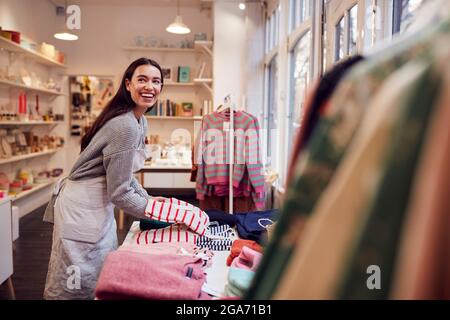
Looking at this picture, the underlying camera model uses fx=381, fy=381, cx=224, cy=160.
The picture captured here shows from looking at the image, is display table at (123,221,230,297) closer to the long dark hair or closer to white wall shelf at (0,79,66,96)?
the long dark hair

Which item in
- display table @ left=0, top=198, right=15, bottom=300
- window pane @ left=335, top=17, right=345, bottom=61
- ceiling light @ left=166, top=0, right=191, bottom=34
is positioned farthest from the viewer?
ceiling light @ left=166, top=0, right=191, bottom=34

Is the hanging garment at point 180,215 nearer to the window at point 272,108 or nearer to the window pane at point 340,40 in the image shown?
the window pane at point 340,40

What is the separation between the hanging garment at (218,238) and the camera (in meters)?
1.41

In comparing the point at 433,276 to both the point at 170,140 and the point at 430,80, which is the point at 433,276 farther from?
the point at 170,140

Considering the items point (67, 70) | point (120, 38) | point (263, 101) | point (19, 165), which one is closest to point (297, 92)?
point (263, 101)

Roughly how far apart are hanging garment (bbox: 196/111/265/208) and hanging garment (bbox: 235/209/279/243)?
65 cm

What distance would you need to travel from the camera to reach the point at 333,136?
1.06ft

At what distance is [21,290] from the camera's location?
7.70ft

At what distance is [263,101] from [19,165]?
2.71 meters

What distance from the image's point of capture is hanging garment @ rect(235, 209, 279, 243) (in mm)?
1475

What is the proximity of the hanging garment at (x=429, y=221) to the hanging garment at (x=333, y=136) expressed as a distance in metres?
0.05

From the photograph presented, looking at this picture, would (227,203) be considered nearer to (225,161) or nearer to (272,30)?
(225,161)

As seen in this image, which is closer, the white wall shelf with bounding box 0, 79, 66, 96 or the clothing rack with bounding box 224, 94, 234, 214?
the clothing rack with bounding box 224, 94, 234, 214

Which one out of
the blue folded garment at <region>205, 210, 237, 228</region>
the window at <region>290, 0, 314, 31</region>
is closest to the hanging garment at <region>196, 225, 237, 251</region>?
the blue folded garment at <region>205, 210, 237, 228</region>
